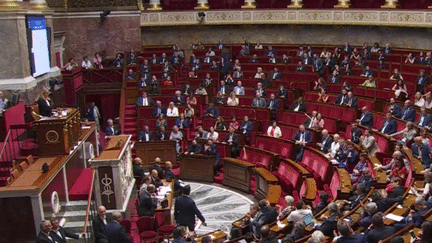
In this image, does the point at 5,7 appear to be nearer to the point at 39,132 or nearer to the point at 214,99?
the point at 39,132

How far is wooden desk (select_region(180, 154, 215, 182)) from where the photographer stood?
35.4ft

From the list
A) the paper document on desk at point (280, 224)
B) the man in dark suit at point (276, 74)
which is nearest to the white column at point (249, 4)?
the man in dark suit at point (276, 74)

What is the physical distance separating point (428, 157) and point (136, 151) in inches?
239

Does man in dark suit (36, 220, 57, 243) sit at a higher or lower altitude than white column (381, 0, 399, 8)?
lower

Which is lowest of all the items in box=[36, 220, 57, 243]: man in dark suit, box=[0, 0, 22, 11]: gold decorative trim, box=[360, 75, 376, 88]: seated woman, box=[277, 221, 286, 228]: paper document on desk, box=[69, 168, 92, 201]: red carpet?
box=[69, 168, 92, 201]: red carpet

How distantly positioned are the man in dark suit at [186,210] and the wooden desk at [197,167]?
341cm

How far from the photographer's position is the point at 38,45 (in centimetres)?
1162

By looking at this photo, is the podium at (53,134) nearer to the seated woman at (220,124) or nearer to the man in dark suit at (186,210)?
the man in dark suit at (186,210)

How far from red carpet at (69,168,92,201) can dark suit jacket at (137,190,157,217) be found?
0.90 meters

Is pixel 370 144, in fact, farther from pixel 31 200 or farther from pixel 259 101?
pixel 31 200

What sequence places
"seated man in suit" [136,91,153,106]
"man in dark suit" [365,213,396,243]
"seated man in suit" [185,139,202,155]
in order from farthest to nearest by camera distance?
"seated man in suit" [136,91,153,106] → "seated man in suit" [185,139,202,155] → "man in dark suit" [365,213,396,243]

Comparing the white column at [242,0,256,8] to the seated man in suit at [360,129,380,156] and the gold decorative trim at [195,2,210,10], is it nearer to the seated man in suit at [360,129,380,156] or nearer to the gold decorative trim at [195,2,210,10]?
the gold decorative trim at [195,2,210,10]

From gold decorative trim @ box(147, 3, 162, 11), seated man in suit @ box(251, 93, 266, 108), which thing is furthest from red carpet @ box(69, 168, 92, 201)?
gold decorative trim @ box(147, 3, 162, 11)

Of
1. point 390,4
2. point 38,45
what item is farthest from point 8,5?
point 390,4
